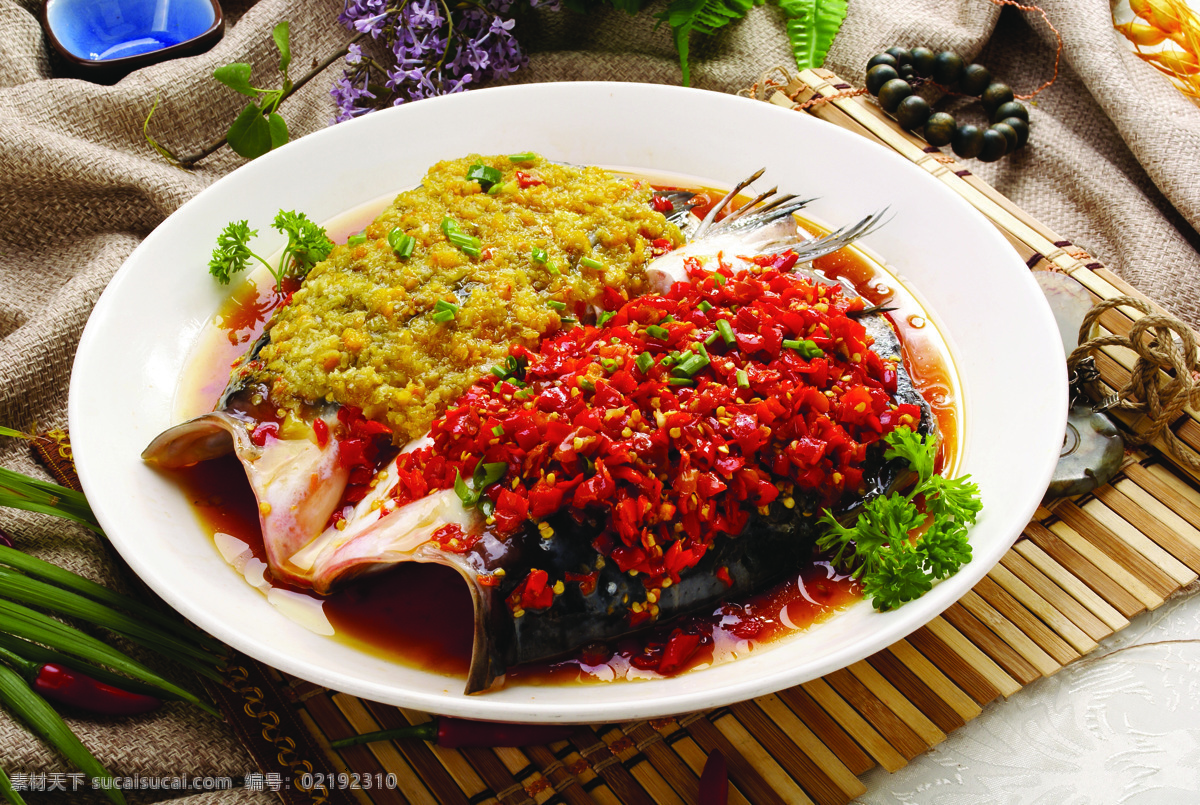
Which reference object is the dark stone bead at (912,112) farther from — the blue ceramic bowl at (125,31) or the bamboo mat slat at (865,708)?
the blue ceramic bowl at (125,31)

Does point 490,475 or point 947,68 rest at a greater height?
point 947,68

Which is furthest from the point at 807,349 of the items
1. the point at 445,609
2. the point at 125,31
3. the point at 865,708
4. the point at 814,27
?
the point at 125,31

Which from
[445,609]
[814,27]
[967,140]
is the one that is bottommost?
[445,609]

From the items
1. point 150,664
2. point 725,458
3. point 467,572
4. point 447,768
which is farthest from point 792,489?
point 150,664

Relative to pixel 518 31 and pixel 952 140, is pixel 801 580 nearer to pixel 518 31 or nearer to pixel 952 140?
pixel 952 140

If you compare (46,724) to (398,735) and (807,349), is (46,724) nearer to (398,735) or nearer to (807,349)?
(398,735)

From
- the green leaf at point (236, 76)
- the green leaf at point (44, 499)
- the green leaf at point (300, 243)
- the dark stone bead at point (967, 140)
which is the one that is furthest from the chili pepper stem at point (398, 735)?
the dark stone bead at point (967, 140)
